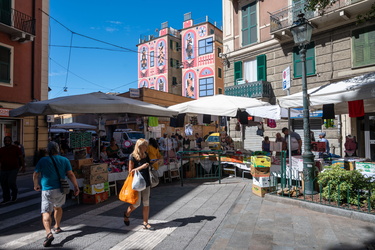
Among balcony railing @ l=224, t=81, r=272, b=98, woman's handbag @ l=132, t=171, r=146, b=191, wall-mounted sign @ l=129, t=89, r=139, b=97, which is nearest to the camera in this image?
woman's handbag @ l=132, t=171, r=146, b=191

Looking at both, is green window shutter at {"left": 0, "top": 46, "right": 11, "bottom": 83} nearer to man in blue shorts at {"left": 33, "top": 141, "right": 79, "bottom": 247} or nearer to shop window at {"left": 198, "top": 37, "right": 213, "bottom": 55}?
man in blue shorts at {"left": 33, "top": 141, "right": 79, "bottom": 247}

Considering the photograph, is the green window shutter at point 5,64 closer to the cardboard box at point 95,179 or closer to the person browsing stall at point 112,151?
the person browsing stall at point 112,151

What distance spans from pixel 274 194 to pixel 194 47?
30619 millimetres

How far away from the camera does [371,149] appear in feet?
38.0

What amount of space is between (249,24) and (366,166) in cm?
1311

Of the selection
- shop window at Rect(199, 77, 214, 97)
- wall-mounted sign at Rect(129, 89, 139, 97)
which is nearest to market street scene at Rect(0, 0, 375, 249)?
wall-mounted sign at Rect(129, 89, 139, 97)

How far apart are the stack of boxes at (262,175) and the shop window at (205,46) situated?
28199mm

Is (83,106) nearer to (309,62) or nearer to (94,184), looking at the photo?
(94,184)

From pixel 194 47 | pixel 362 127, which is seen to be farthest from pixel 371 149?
pixel 194 47

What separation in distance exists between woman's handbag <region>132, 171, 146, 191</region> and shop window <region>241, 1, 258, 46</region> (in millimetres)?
14435

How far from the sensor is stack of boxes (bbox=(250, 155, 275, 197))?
21.6 ft

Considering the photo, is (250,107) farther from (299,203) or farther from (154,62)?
(154,62)

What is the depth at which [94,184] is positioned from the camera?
6406 millimetres

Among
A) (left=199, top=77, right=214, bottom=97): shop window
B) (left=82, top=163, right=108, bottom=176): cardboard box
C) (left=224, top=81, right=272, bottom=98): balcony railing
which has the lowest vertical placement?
(left=82, top=163, right=108, bottom=176): cardboard box
